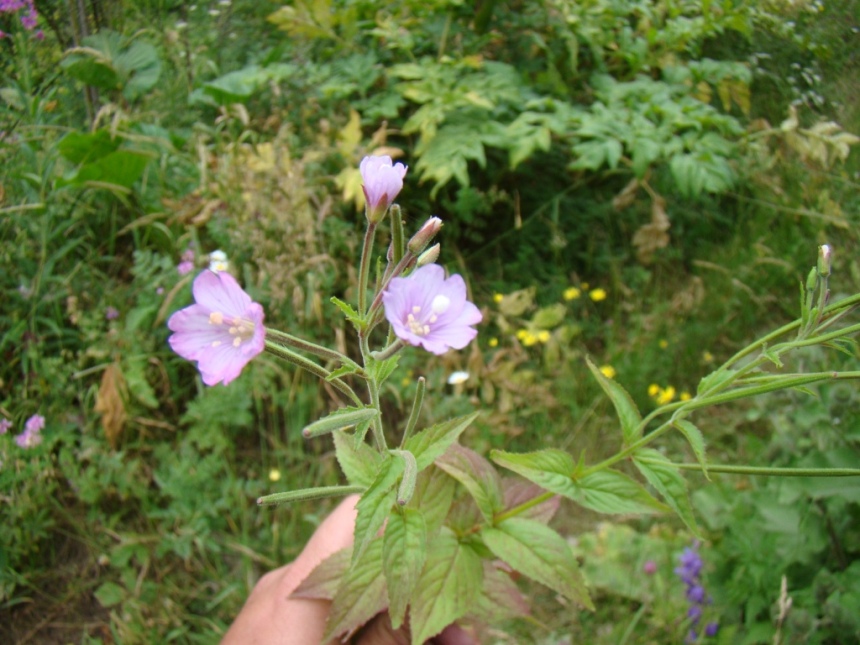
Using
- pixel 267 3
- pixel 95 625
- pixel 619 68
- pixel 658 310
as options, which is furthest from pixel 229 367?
pixel 267 3

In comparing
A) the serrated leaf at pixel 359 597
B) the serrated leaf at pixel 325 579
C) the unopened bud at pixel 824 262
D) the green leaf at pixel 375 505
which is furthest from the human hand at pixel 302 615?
the unopened bud at pixel 824 262

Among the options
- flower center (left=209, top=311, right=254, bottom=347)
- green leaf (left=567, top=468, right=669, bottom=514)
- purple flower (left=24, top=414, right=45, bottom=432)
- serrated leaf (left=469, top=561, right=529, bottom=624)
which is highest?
flower center (left=209, top=311, right=254, bottom=347)

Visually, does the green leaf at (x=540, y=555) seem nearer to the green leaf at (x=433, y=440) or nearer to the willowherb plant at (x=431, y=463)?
the willowherb plant at (x=431, y=463)

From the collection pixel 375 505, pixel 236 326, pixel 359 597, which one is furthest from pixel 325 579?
pixel 236 326

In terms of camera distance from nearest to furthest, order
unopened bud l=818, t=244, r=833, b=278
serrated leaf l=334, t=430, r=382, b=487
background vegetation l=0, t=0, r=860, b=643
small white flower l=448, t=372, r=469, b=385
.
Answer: unopened bud l=818, t=244, r=833, b=278 < serrated leaf l=334, t=430, r=382, b=487 < background vegetation l=0, t=0, r=860, b=643 < small white flower l=448, t=372, r=469, b=385

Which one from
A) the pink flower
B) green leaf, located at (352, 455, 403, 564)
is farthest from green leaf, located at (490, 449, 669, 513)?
the pink flower

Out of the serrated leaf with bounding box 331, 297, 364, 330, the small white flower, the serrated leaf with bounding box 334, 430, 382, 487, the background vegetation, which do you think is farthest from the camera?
the small white flower

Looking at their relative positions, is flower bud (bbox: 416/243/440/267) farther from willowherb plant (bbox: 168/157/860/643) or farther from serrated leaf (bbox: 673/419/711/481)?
serrated leaf (bbox: 673/419/711/481)

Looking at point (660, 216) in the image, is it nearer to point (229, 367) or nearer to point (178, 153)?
point (178, 153)
